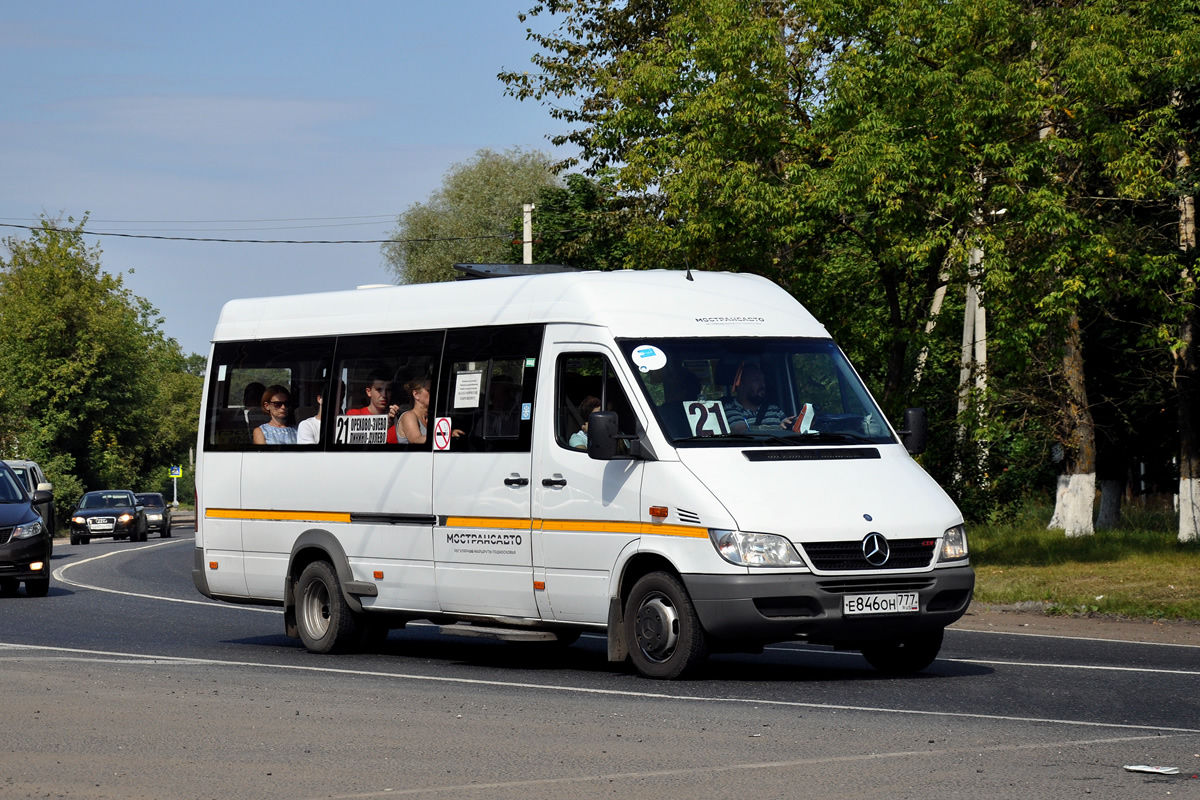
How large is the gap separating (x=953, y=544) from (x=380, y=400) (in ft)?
15.3

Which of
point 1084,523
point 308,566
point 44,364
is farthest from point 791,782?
point 44,364

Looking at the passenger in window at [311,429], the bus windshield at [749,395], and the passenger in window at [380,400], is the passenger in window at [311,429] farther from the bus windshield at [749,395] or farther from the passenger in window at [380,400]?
the bus windshield at [749,395]

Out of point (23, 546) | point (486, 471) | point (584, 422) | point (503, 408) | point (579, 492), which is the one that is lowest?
point (23, 546)

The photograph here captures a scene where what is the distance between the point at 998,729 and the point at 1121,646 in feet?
18.2

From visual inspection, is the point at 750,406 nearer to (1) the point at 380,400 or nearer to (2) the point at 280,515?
(1) the point at 380,400

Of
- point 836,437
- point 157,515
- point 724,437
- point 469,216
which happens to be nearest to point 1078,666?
point 836,437

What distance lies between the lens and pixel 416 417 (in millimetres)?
13359

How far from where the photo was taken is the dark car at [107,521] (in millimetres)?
52281

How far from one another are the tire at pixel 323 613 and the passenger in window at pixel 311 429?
3.17 ft

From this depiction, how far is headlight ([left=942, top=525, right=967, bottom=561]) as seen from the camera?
1120 centimetres

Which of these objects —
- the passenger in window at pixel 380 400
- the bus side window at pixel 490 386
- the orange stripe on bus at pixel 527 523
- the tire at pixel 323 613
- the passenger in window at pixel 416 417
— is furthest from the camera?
the tire at pixel 323 613

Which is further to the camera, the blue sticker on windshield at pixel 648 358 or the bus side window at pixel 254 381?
the bus side window at pixel 254 381

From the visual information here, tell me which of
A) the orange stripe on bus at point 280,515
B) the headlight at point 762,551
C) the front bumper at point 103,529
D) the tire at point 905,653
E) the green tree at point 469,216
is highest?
the green tree at point 469,216

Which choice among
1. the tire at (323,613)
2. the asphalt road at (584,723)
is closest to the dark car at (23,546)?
the asphalt road at (584,723)
